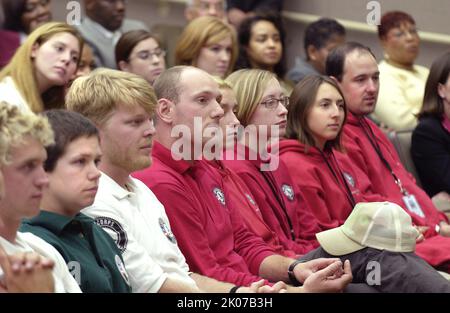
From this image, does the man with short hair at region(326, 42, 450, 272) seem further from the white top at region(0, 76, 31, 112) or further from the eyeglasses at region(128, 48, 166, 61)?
the white top at region(0, 76, 31, 112)

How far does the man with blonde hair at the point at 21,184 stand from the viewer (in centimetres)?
243

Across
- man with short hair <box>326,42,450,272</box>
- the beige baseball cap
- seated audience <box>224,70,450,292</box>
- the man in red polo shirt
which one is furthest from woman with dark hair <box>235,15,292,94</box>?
the beige baseball cap

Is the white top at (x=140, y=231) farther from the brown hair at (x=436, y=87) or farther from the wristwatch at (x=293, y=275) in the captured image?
the brown hair at (x=436, y=87)

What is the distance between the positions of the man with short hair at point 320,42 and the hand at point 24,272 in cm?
397

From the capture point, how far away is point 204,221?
11.4ft

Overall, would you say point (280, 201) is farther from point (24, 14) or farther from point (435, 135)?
point (24, 14)

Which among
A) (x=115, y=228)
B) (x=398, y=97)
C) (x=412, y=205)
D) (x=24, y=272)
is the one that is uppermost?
(x=24, y=272)

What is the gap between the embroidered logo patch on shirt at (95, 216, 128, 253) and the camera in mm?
3027

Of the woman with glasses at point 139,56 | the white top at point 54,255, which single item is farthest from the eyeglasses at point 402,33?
the white top at point 54,255

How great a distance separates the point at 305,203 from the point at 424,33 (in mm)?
3148

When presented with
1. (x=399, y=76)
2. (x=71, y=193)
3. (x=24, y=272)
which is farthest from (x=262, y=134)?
(x=399, y=76)

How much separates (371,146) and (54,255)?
250cm

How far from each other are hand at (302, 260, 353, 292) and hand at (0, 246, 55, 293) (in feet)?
3.77

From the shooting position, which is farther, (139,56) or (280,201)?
(139,56)
